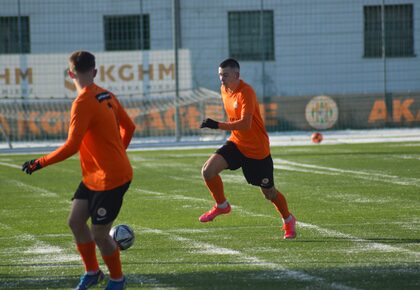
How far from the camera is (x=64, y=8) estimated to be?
31422 millimetres

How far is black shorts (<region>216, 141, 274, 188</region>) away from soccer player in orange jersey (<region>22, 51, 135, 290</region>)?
3.25m

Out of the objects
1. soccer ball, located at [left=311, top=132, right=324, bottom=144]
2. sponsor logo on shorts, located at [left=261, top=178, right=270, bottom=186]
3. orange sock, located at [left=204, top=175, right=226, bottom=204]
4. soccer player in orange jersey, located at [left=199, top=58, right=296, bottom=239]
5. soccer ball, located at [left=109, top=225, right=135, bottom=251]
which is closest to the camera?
soccer ball, located at [left=109, top=225, right=135, bottom=251]

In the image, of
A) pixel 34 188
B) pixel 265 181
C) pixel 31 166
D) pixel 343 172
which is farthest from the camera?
pixel 343 172

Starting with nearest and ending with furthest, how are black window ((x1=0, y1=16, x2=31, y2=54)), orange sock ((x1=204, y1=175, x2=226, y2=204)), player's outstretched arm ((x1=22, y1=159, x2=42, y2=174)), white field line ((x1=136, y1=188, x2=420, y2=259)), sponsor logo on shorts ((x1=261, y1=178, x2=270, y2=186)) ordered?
player's outstretched arm ((x1=22, y1=159, x2=42, y2=174)) < white field line ((x1=136, y1=188, x2=420, y2=259)) < sponsor logo on shorts ((x1=261, y1=178, x2=270, y2=186)) < orange sock ((x1=204, y1=175, x2=226, y2=204)) < black window ((x1=0, y1=16, x2=31, y2=54))

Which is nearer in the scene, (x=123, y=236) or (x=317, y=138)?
(x=123, y=236)

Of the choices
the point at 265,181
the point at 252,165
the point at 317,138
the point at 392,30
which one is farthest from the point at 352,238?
the point at 392,30

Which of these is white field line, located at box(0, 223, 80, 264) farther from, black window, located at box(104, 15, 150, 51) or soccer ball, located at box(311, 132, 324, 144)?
black window, located at box(104, 15, 150, 51)

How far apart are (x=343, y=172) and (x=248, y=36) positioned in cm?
1745

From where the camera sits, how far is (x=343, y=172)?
17.1 meters

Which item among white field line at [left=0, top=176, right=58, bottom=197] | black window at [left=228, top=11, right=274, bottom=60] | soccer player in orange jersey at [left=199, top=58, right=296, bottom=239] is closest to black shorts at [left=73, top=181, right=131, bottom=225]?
soccer player in orange jersey at [left=199, top=58, right=296, bottom=239]

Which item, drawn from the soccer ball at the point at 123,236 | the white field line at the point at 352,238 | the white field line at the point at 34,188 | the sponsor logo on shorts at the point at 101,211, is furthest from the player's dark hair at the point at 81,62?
the white field line at the point at 34,188

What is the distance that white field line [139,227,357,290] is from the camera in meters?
7.27

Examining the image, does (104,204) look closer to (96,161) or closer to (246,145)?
(96,161)

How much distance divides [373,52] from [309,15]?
305 centimetres
